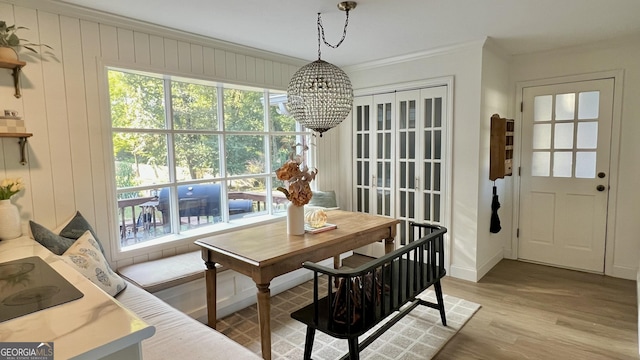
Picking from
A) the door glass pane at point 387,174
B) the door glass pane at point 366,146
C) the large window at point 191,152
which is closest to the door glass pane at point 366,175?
the door glass pane at point 366,146

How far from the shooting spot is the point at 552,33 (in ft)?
10.6

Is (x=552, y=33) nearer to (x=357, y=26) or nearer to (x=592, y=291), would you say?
(x=357, y=26)

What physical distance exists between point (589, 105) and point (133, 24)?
175 inches

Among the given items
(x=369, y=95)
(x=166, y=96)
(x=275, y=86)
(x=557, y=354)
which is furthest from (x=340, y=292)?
(x=369, y=95)

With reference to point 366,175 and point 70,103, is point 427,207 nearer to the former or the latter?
point 366,175

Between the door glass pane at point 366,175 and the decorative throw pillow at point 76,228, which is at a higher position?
the door glass pane at point 366,175

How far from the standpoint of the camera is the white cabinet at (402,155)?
3.89 metres

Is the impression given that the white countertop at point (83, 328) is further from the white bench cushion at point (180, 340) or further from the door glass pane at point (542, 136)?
the door glass pane at point (542, 136)

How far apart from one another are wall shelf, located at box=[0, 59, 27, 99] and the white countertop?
1980mm

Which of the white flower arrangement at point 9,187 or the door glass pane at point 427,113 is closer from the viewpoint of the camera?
the white flower arrangement at point 9,187

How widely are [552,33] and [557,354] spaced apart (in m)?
2.71

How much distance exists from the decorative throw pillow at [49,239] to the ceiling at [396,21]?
1.53 m

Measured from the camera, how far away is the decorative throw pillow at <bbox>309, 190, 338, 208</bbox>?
4230mm

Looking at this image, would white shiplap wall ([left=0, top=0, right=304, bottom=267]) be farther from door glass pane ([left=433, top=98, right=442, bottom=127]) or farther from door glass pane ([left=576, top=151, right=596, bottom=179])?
door glass pane ([left=576, top=151, right=596, bottom=179])
